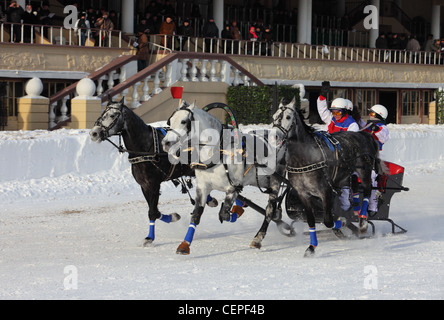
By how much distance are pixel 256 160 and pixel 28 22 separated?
15.0 metres

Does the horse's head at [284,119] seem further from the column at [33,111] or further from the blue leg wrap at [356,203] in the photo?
the column at [33,111]

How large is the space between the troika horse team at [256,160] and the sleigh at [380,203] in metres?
0.06

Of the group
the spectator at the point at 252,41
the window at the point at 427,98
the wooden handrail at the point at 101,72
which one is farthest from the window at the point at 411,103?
the wooden handrail at the point at 101,72

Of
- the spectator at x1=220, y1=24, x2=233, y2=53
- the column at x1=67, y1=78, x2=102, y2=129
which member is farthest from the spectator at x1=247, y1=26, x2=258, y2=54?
the column at x1=67, y1=78, x2=102, y2=129

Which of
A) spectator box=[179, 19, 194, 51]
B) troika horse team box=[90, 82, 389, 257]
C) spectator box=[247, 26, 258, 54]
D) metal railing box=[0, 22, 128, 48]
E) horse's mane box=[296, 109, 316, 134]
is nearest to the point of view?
troika horse team box=[90, 82, 389, 257]

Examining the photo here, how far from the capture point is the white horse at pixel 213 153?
10.4 m

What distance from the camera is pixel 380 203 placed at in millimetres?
12578

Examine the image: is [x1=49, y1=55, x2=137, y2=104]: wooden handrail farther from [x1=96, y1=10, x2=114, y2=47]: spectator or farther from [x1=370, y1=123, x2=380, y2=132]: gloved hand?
[x1=370, y1=123, x2=380, y2=132]: gloved hand

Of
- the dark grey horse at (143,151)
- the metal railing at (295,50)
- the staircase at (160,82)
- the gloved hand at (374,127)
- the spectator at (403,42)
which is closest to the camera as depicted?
the dark grey horse at (143,151)

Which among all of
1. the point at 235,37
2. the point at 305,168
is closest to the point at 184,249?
the point at 305,168

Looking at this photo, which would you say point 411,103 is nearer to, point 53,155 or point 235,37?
point 235,37

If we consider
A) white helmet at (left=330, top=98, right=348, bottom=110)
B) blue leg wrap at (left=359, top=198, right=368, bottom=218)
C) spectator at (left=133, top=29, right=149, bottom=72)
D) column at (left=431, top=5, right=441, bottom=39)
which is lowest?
blue leg wrap at (left=359, top=198, right=368, bottom=218)

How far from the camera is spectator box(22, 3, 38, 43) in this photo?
24.7 m

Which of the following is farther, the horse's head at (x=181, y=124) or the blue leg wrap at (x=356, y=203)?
the blue leg wrap at (x=356, y=203)
